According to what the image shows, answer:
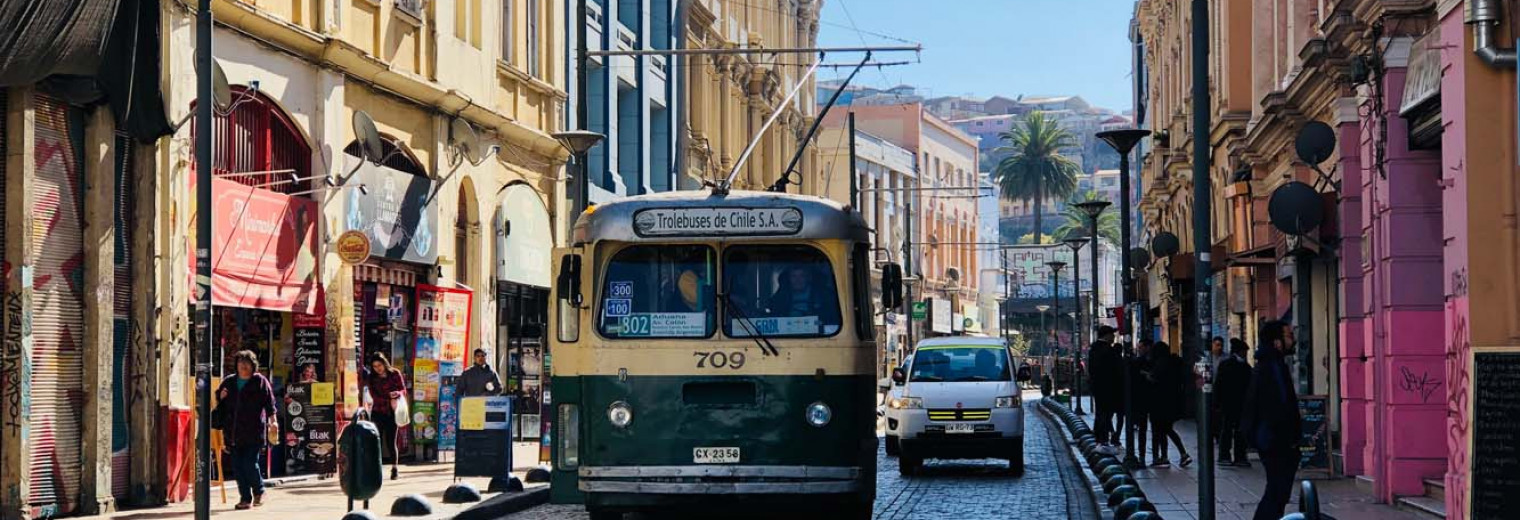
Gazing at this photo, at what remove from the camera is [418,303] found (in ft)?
94.7

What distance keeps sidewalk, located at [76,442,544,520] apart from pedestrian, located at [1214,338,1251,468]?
25.3 ft

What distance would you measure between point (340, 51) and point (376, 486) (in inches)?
366

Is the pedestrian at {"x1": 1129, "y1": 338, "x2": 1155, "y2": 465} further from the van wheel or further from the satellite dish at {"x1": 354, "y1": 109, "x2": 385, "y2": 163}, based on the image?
the satellite dish at {"x1": 354, "y1": 109, "x2": 385, "y2": 163}

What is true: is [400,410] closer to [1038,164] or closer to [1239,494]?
[1239,494]

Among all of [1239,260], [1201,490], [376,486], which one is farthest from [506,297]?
[1201,490]

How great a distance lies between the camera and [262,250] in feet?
75.9

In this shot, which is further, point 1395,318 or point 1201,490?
point 1395,318

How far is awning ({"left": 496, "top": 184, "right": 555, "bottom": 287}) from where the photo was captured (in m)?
32.8

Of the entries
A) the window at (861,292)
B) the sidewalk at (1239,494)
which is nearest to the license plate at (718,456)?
the window at (861,292)

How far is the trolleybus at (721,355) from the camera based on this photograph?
15633mm

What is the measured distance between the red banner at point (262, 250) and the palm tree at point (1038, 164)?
298 feet

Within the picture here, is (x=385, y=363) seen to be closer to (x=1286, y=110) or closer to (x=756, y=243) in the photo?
(x=756, y=243)

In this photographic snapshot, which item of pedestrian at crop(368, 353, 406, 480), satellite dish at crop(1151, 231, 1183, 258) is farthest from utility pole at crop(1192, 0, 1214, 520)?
satellite dish at crop(1151, 231, 1183, 258)

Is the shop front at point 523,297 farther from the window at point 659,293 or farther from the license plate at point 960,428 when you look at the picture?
the window at point 659,293
